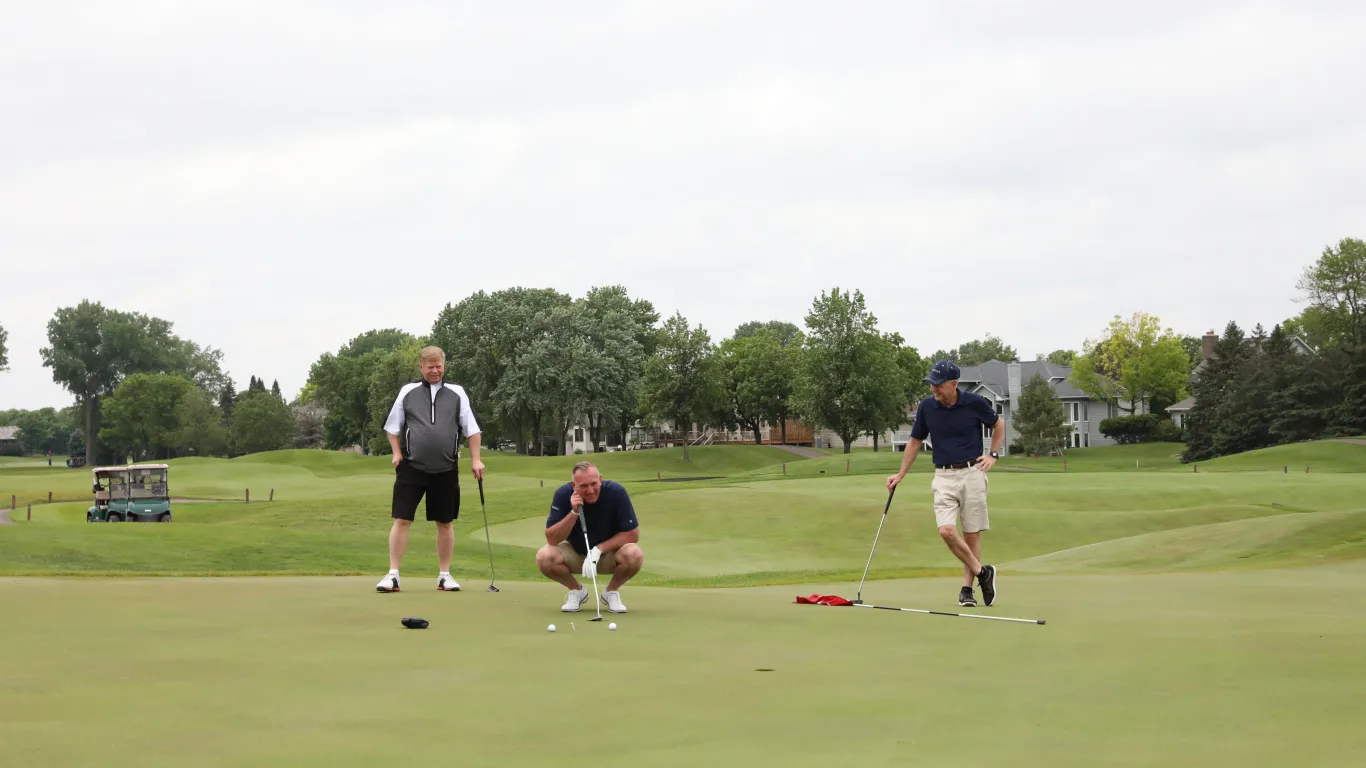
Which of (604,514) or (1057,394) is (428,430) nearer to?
(604,514)

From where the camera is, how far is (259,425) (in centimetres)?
13700

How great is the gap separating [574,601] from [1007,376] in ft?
411

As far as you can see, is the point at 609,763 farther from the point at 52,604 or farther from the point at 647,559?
Result: the point at 647,559

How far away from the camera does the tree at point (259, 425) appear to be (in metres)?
137

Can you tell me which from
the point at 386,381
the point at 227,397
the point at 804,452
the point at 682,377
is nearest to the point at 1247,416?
the point at 804,452

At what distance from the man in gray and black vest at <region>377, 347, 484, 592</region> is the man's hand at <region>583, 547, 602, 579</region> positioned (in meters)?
2.63

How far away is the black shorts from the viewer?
43.3 ft

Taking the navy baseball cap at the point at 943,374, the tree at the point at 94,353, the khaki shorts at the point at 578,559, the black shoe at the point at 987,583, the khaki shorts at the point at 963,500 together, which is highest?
the tree at the point at 94,353

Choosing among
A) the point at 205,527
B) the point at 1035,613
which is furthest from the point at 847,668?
the point at 205,527

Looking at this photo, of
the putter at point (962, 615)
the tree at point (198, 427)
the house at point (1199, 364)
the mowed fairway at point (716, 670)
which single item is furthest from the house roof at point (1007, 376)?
the putter at point (962, 615)

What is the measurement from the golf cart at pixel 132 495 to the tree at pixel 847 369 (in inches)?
1932

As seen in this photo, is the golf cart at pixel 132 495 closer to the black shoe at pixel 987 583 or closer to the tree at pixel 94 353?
the black shoe at pixel 987 583

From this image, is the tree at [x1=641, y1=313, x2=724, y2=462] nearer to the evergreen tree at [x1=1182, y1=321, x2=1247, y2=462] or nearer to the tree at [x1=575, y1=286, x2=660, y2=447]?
the tree at [x1=575, y1=286, x2=660, y2=447]

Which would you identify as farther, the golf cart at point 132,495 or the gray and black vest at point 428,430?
the golf cart at point 132,495
